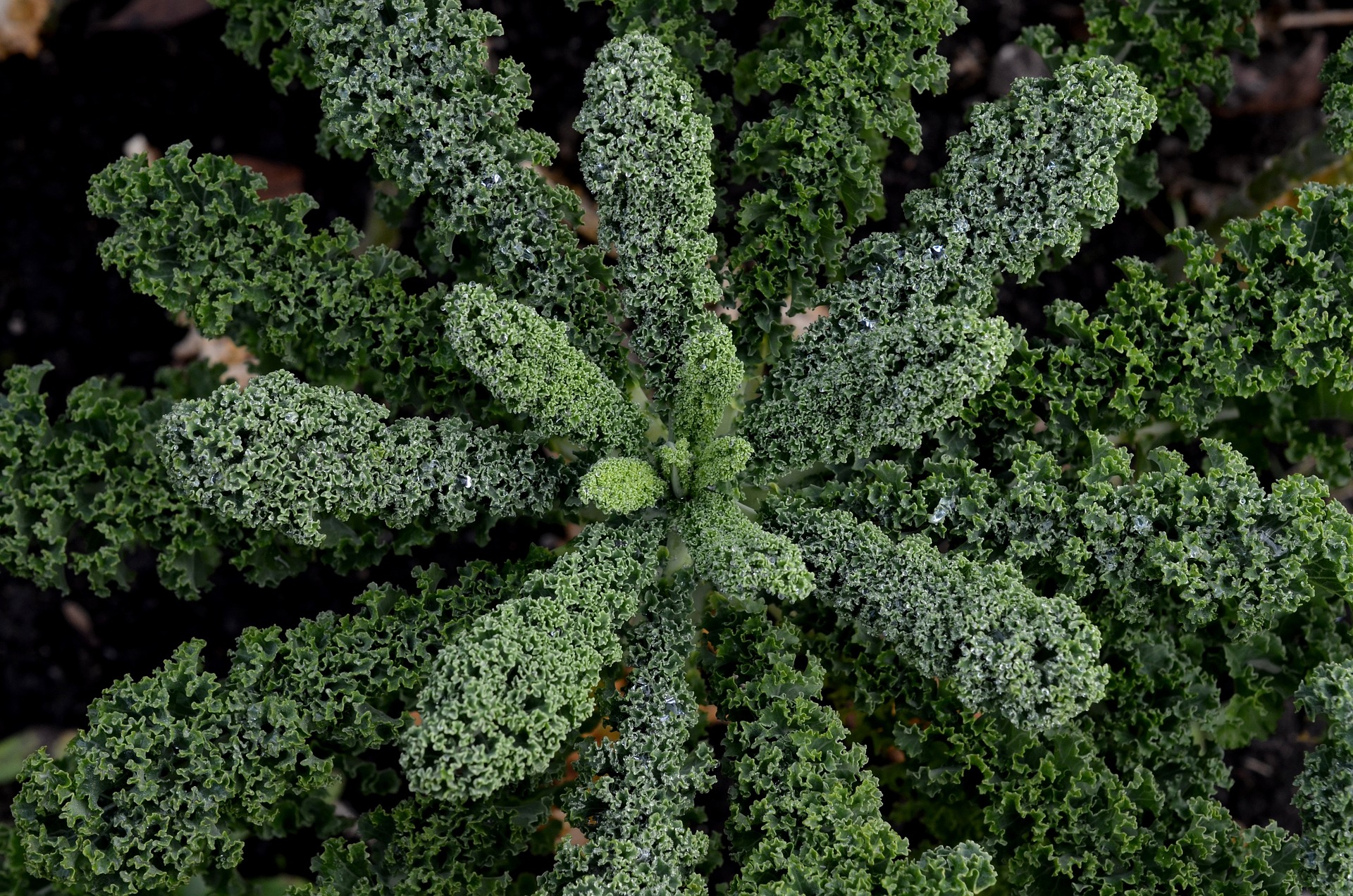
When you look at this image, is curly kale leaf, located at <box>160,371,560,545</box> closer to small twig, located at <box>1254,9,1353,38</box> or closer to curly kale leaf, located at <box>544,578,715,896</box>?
curly kale leaf, located at <box>544,578,715,896</box>

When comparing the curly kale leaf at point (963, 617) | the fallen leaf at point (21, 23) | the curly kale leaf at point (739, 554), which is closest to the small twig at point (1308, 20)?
the curly kale leaf at point (963, 617)

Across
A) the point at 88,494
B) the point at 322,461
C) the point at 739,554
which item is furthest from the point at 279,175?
the point at 739,554

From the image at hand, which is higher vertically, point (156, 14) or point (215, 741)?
point (156, 14)

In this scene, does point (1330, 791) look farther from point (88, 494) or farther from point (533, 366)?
point (88, 494)

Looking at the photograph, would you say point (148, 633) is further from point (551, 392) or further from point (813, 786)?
point (813, 786)

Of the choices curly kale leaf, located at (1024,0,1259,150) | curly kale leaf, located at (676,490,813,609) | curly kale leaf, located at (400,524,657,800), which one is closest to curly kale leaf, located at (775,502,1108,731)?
curly kale leaf, located at (676,490,813,609)

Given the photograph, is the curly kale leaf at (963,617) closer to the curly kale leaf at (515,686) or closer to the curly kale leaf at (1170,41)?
the curly kale leaf at (515,686)
